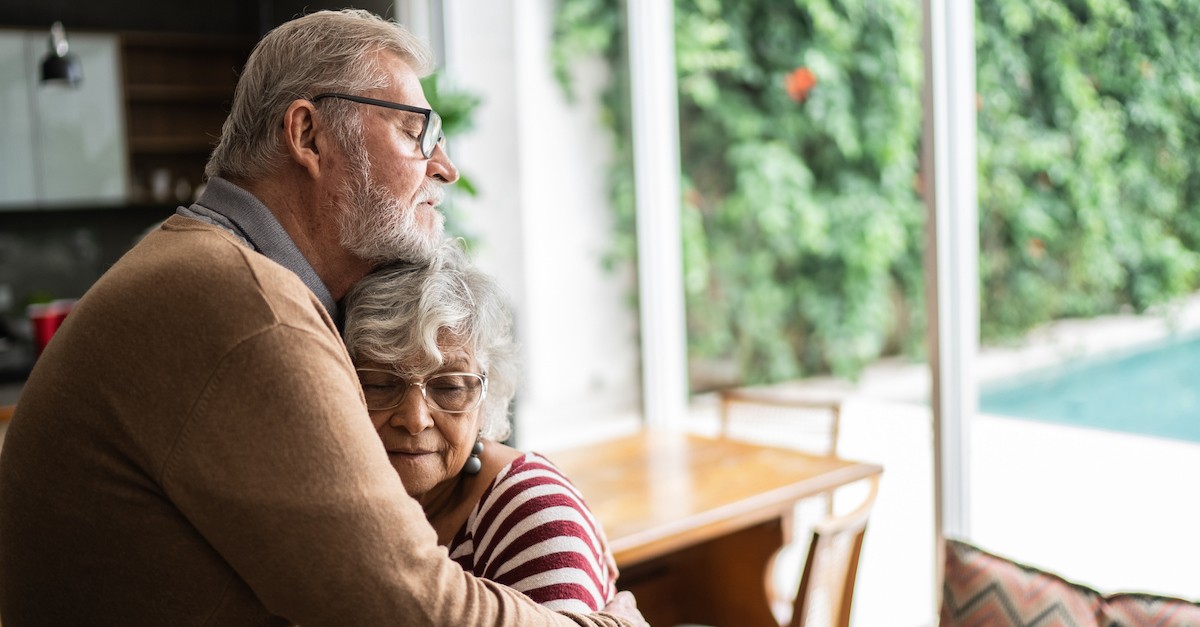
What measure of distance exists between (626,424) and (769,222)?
1163mm

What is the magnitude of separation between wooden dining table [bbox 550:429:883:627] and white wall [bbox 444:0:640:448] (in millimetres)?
1518

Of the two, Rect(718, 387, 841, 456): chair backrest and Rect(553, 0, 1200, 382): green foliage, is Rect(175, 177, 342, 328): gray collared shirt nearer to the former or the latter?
Rect(718, 387, 841, 456): chair backrest

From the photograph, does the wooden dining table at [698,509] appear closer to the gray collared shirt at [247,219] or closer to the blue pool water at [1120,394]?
the blue pool water at [1120,394]

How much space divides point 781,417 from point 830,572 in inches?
36.1

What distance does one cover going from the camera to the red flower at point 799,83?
12.9ft

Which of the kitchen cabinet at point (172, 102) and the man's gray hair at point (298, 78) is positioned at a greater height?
the kitchen cabinet at point (172, 102)

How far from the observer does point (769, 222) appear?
13.5 feet

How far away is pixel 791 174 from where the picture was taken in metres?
4.03

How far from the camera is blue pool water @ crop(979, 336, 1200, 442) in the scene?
8.99 ft

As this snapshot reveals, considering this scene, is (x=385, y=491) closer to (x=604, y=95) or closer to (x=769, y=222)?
(x=769, y=222)

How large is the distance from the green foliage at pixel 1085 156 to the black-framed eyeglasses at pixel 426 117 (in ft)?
7.06

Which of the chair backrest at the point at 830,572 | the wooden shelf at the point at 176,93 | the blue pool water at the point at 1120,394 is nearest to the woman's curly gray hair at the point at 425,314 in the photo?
the chair backrest at the point at 830,572

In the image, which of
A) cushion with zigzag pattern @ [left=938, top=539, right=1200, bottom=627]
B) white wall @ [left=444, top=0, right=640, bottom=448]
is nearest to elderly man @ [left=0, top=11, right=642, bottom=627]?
cushion with zigzag pattern @ [left=938, top=539, right=1200, bottom=627]

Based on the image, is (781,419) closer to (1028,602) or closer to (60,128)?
(1028,602)
